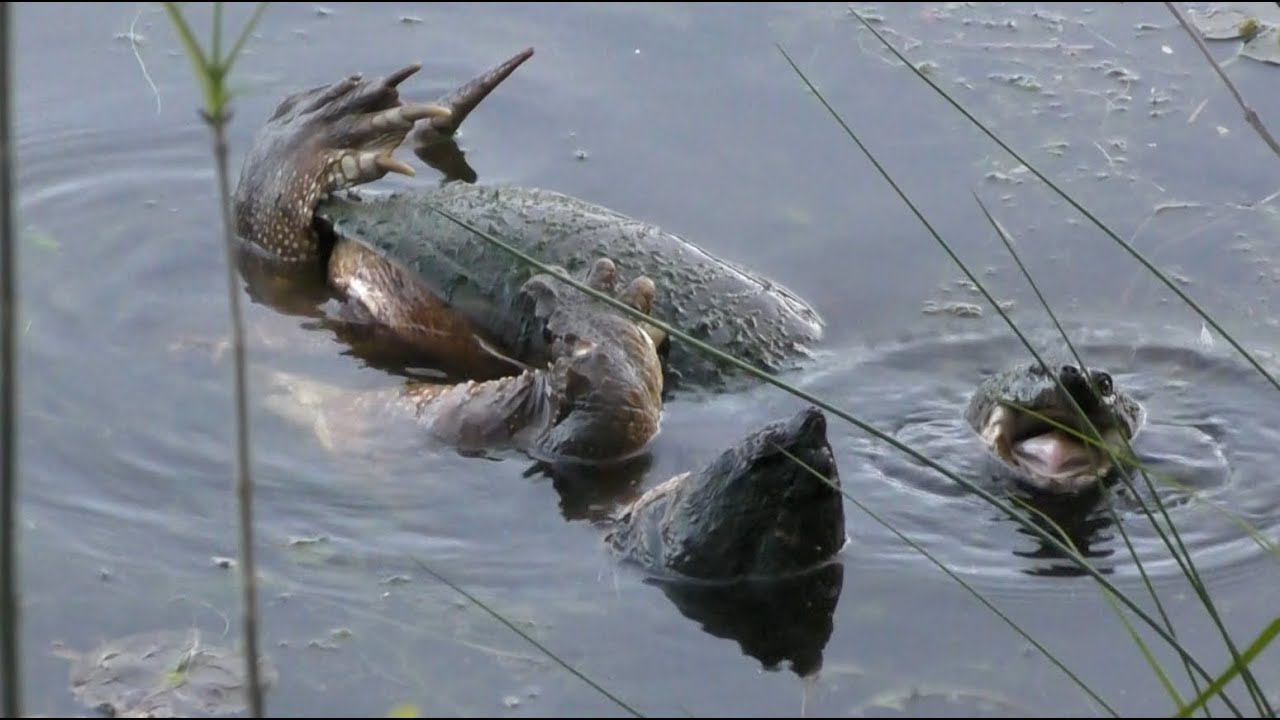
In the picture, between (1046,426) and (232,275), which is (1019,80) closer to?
(1046,426)

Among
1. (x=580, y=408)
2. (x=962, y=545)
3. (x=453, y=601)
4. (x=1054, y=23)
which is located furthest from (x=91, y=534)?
(x=1054, y=23)

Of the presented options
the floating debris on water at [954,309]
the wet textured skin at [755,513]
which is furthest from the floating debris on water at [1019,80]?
the wet textured skin at [755,513]

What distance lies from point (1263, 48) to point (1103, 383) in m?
2.90

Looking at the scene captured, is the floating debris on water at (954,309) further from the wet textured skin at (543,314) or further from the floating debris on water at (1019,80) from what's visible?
the floating debris on water at (1019,80)

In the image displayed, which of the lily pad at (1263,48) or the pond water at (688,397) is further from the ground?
the lily pad at (1263,48)

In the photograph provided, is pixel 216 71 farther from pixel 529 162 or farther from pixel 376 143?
pixel 529 162

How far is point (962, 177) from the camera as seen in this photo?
602 centimetres

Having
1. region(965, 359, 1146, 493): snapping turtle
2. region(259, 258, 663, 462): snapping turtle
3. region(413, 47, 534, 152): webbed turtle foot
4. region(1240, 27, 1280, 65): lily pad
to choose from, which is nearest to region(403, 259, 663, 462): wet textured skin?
region(259, 258, 663, 462): snapping turtle

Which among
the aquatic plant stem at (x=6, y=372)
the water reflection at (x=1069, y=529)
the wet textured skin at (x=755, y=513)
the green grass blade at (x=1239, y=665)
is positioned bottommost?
the water reflection at (x=1069, y=529)

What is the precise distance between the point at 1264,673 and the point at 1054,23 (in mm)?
3822

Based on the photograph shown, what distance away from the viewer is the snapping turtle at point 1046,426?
14.1 feet

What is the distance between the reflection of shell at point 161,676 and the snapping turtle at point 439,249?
1.50m

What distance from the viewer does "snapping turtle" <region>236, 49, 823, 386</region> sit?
498cm

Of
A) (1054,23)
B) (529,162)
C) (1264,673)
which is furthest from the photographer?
(1054,23)
